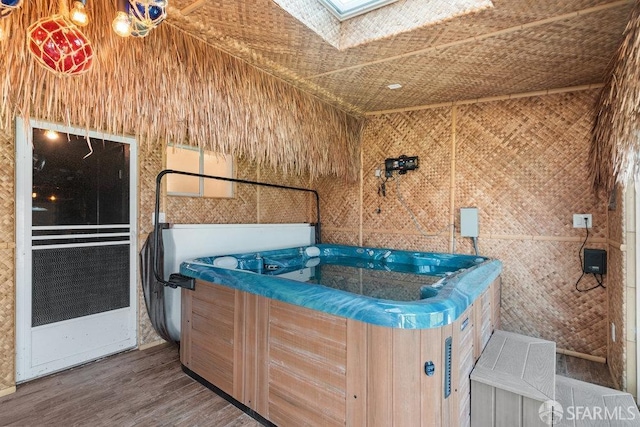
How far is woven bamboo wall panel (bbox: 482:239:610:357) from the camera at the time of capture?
9.47 ft

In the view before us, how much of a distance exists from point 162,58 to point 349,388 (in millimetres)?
2332

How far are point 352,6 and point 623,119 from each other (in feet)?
6.23

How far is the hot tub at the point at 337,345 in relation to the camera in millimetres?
1408

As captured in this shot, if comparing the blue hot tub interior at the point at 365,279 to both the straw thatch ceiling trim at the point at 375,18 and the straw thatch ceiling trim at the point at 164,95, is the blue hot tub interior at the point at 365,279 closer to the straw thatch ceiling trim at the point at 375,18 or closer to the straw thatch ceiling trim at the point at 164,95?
the straw thatch ceiling trim at the point at 164,95

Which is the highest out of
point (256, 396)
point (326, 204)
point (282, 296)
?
point (326, 204)

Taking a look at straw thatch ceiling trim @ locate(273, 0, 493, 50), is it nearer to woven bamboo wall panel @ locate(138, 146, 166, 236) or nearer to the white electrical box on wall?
woven bamboo wall panel @ locate(138, 146, 166, 236)

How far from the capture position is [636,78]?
1.71m

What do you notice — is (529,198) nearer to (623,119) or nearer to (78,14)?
(623,119)

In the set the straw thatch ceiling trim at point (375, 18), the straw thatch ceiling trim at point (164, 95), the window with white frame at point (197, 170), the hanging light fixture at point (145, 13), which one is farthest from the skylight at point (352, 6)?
the window with white frame at point (197, 170)

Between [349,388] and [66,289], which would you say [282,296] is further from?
[66,289]

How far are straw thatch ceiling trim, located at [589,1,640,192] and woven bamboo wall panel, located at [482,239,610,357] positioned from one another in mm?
814

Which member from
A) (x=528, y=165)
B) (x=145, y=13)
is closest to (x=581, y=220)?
(x=528, y=165)

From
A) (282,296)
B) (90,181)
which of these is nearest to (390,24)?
(282,296)

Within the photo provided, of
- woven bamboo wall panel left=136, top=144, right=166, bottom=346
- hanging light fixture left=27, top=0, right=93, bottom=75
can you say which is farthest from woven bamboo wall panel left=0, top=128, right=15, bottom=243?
hanging light fixture left=27, top=0, right=93, bottom=75
